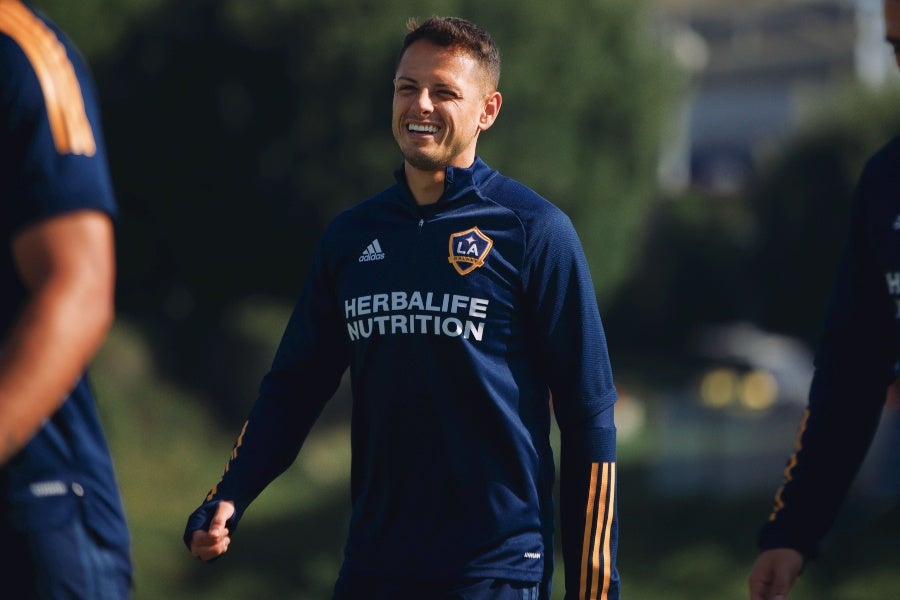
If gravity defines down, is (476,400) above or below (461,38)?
below

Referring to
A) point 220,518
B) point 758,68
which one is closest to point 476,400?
point 220,518

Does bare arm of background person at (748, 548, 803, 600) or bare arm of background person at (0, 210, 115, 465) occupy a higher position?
bare arm of background person at (0, 210, 115, 465)

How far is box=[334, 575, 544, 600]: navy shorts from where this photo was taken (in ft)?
12.1

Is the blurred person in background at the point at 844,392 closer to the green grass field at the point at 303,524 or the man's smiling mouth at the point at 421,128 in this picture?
the man's smiling mouth at the point at 421,128

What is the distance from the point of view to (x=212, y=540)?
3.75 metres

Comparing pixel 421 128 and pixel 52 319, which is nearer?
pixel 52 319

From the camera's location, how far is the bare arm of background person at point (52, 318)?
2414 mm

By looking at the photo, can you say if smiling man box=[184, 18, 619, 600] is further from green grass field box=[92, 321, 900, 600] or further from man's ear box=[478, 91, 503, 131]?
green grass field box=[92, 321, 900, 600]

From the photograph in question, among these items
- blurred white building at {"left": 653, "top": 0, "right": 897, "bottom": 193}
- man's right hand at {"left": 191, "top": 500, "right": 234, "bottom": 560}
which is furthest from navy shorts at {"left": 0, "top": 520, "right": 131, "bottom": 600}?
blurred white building at {"left": 653, "top": 0, "right": 897, "bottom": 193}

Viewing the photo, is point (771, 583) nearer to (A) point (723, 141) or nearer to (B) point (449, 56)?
(B) point (449, 56)

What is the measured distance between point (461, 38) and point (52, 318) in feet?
6.00

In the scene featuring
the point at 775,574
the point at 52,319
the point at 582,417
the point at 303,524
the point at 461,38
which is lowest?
the point at 303,524

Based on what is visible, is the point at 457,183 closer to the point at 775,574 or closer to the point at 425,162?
the point at 425,162

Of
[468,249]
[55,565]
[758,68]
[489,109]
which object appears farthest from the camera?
[758,68]
